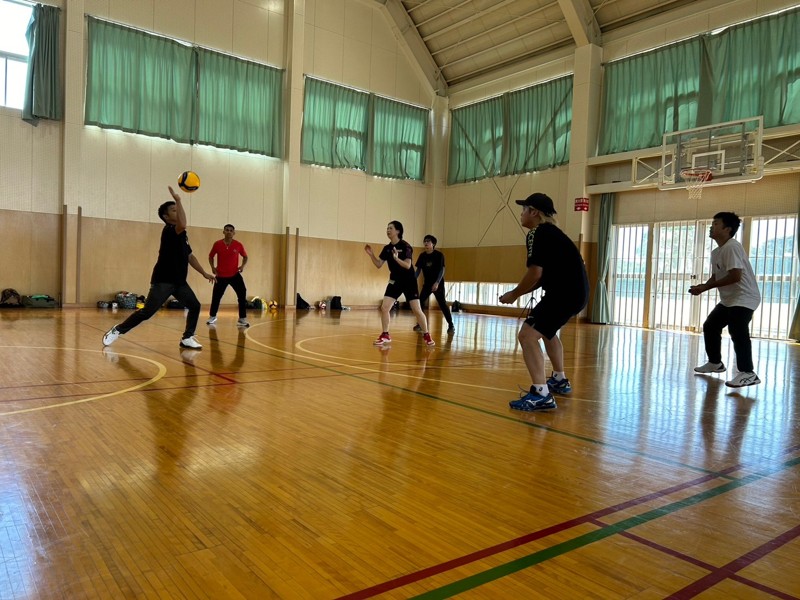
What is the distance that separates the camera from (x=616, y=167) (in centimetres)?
1670

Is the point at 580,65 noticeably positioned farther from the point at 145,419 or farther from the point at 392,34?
the point at 145,419

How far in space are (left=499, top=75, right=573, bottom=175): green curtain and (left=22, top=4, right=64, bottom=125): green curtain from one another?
A: 43.0 ft

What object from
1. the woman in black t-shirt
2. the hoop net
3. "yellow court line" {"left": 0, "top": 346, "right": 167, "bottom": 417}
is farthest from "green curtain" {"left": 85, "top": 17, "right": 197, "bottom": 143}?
the hoop net

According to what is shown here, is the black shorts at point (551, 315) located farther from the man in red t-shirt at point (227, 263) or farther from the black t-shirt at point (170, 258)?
the man in red t-shirt at point (227, 263)

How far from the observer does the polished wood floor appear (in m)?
2.00

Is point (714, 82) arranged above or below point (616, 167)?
above

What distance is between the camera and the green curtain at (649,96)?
14.9 m

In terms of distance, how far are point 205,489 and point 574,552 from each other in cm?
165

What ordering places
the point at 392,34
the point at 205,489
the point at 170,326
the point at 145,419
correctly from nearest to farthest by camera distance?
1. the point at 205,489
2. the point at 145,419
3. the point at 170,326
4. the point at 392,34

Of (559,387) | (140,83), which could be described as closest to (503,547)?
(559,387)

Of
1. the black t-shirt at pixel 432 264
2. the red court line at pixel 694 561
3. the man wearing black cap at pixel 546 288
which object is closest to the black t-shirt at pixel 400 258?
the black t-shirt at pixel 432 264

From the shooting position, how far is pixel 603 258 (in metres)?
17.0

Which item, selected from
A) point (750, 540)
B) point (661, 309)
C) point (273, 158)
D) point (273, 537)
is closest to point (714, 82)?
point (661, 309)

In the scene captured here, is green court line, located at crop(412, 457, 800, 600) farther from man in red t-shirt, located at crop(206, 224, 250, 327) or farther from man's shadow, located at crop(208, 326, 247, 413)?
man in red t-shirt, located at crop(206, 224, 250, 327)
